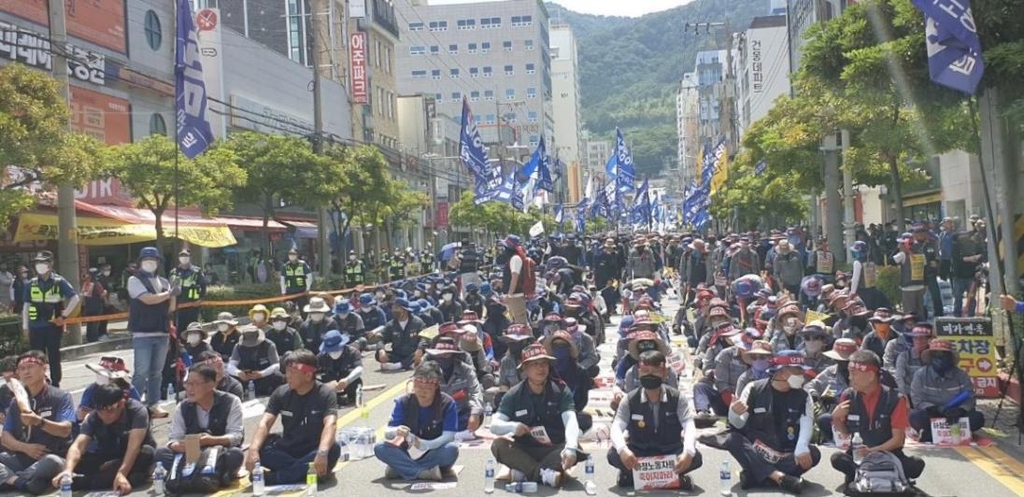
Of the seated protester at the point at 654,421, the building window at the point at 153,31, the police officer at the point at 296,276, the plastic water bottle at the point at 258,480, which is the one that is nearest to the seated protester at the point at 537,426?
the seated protester at the point at 654,421

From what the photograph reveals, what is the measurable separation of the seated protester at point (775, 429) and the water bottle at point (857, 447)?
0.31m

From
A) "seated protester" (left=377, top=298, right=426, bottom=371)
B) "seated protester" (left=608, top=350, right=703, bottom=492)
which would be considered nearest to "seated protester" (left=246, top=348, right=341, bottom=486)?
"seated protester" (left=608, top=350, right=703, bottom=492)

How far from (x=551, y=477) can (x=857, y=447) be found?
2.57 meters

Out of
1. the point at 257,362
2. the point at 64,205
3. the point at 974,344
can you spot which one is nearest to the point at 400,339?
the point at 257,362

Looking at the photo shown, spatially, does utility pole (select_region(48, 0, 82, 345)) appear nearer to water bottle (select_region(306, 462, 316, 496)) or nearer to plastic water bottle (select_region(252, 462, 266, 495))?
plastic water bottle (select_region(252, 462, 266, 495))

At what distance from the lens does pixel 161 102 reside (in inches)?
1497

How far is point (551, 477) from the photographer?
9.46 metres

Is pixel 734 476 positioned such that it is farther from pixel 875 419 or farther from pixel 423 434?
pixel 423 434

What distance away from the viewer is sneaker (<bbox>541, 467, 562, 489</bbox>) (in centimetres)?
946

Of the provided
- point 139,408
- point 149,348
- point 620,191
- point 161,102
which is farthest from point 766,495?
point 620,191

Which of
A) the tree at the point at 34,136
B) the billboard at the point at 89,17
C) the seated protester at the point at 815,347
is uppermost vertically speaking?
the billboard at the point at 89,17

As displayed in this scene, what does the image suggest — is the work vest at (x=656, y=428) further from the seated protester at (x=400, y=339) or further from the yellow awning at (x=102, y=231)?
the yellow awning at (x=102, y=231)

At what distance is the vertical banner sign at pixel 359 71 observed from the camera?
5972 centimetres

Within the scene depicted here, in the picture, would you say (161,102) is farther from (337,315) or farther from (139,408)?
(139,408)
